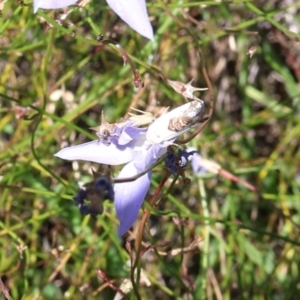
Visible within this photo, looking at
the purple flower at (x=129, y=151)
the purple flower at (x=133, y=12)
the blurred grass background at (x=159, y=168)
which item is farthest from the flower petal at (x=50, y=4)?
the blurred grass background at (x=159, y=168)

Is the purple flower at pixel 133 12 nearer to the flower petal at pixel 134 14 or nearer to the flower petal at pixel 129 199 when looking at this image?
the flower petal at pixel 134 14

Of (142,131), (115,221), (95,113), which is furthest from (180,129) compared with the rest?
(95,113)

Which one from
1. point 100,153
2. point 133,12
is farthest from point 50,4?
point 100,153

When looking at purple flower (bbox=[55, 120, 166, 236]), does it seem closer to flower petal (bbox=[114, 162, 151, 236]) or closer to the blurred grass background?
flower petal (bbox=[114, 162, 151, 236])

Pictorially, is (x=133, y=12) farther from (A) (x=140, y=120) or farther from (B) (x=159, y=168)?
(B) (x=159, y=168)

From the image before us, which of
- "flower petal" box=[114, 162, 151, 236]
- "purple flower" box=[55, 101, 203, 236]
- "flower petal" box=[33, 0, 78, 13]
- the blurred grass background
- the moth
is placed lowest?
the blurred grass background

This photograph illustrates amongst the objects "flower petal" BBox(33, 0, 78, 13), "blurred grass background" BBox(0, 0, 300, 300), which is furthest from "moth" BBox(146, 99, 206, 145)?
"blurred grass background" BBox(0, 0, 300, 300)
